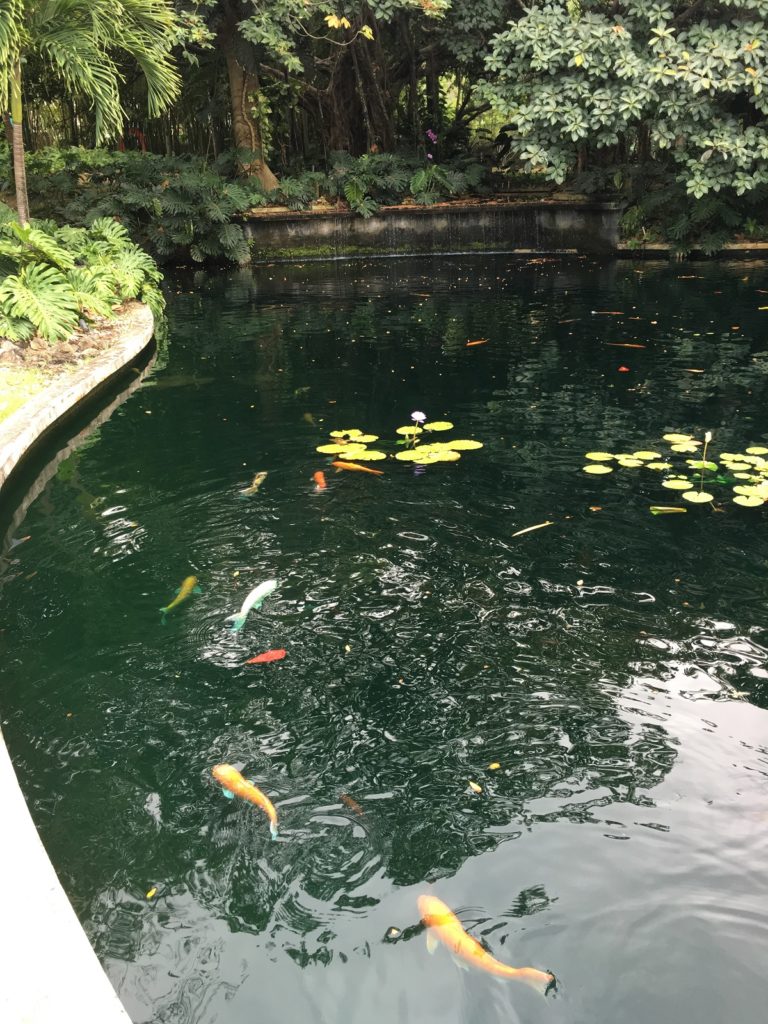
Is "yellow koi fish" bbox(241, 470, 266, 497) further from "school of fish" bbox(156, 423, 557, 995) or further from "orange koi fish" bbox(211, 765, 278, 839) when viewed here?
"orange koi fish" bbox(211, 765, 278, 839)

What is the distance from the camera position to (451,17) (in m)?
14.1

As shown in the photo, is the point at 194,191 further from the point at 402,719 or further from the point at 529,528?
the point at 402,719

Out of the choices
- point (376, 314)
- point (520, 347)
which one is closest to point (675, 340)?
point (520, 347)

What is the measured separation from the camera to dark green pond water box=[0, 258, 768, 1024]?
2129mm

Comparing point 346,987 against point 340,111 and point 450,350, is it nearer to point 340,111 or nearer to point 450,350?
point 450,350

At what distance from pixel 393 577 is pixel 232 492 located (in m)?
1.44

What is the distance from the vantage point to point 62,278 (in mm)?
8125

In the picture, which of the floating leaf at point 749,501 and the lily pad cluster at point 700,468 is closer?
the floating leaf at point 749,501

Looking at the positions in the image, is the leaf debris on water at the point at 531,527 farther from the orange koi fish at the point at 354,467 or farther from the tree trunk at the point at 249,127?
the tree trunk at the point at 249,127

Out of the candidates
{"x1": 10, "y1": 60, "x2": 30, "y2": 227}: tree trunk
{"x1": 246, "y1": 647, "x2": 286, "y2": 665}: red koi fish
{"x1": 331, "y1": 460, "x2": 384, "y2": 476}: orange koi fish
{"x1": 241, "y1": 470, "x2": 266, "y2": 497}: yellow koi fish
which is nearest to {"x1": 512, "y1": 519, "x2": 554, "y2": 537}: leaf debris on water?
{"x1": 331, "y1": 460, "x2": 384, "y2": 476}: orange koi fish

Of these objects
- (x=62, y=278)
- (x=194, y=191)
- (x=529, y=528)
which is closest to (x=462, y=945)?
(x=529, y=528)

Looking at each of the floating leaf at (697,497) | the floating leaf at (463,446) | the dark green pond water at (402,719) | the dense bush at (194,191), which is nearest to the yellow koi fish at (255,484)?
the dark green pond water at (402,719)

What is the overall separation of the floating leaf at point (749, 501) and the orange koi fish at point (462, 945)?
294 centimetres

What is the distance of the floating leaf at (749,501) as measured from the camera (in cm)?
442
